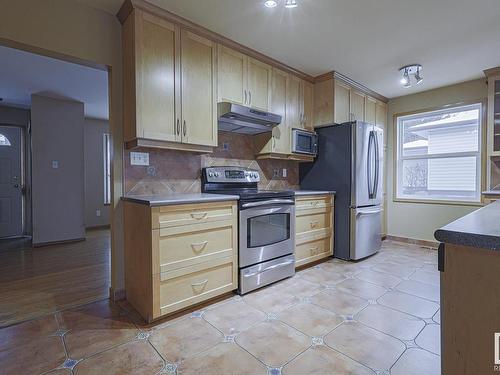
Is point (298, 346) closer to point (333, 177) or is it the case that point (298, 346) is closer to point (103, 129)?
point (333, 177)

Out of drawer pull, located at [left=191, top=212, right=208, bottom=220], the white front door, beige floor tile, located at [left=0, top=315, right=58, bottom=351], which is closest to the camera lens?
beige floor tile, located at [left=0, top=315, right=58, bottom=351]

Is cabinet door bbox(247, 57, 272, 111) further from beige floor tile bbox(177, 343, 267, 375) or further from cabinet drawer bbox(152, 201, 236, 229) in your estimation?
beige floor tile bbox(177, 343, 267, 375)

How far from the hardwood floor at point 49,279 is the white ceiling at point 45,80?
2.39m

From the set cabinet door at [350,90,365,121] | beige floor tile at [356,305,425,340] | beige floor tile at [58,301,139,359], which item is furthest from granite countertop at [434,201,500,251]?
cabinet door at [350,90,365,121]

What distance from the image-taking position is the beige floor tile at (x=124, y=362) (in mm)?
1420

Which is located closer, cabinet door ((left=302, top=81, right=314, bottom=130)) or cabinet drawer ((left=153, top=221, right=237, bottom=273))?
cabinet drawer ((left=153, top=221, right=237, bottom=273))

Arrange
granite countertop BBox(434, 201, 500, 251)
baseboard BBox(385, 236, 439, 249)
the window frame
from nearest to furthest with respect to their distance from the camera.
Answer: granite countertop BBox(434, 201, 500, 251), the window frame, baseboard BBox(385, 236, 439, 249)

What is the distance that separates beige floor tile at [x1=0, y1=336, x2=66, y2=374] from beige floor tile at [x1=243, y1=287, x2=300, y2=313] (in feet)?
4.27

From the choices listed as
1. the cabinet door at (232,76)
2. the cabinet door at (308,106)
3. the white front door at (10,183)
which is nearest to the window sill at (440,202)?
the cabinet door at (308,106)

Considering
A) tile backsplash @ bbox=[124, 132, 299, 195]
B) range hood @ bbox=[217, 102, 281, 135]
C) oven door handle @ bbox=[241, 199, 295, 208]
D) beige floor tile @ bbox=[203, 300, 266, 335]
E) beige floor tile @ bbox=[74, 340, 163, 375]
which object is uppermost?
range hood @ bbox=[217, 102, 281, 135]

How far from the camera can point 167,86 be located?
2217 millimetres

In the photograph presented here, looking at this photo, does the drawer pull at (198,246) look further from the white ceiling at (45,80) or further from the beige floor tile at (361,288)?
the white ceiling at (45,80)

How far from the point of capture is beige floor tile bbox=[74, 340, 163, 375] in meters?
1.42

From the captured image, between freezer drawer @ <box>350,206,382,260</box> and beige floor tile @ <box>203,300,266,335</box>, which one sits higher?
freezer drawer @ <box>350,206,382,260</box>
